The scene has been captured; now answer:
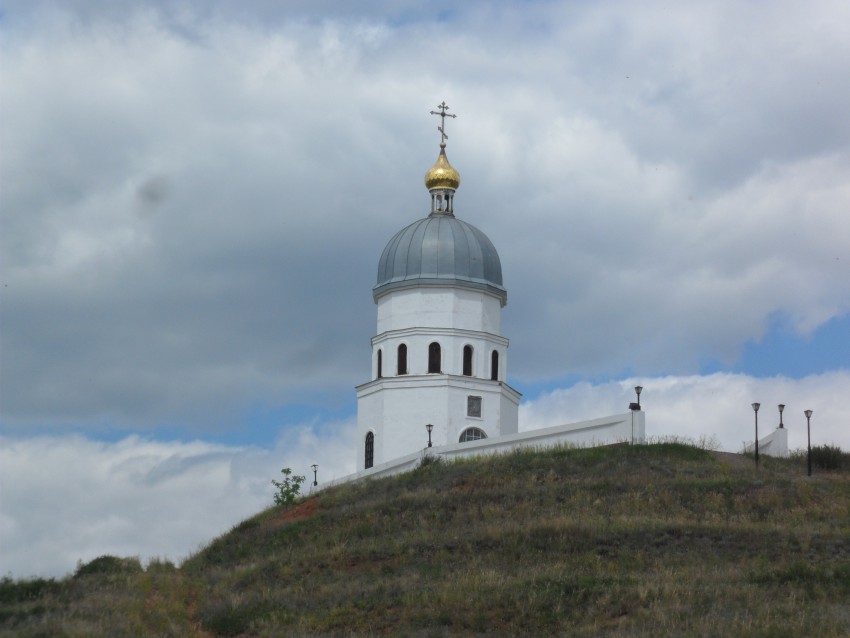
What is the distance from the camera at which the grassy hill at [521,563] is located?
18.8 meters

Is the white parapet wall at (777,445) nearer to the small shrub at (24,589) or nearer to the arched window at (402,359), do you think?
the arched window at (402,359)

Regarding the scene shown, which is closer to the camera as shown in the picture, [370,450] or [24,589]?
[24,589]

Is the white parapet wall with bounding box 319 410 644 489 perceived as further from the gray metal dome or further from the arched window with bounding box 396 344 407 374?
the gray metal dome

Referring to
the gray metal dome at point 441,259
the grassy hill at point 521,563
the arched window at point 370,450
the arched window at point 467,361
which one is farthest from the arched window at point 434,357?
the grassy hill at point 521,563

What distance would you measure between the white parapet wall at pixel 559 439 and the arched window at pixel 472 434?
16.1ft

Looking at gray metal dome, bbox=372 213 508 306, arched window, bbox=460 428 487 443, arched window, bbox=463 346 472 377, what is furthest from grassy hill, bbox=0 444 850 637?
gray metal dome, bbox=372 213 508 306

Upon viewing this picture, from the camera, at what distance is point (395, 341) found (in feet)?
135

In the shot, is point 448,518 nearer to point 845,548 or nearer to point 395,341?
point 845,548

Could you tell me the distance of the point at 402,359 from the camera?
41.1 meters

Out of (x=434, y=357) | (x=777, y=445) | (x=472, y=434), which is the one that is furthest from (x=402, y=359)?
(x=777, y=445)

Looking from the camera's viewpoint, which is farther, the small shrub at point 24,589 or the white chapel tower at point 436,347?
the white chapel tower at point 436,347

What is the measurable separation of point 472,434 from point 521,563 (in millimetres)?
17793

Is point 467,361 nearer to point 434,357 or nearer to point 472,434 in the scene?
point 434,357

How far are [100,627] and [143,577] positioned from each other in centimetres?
567
